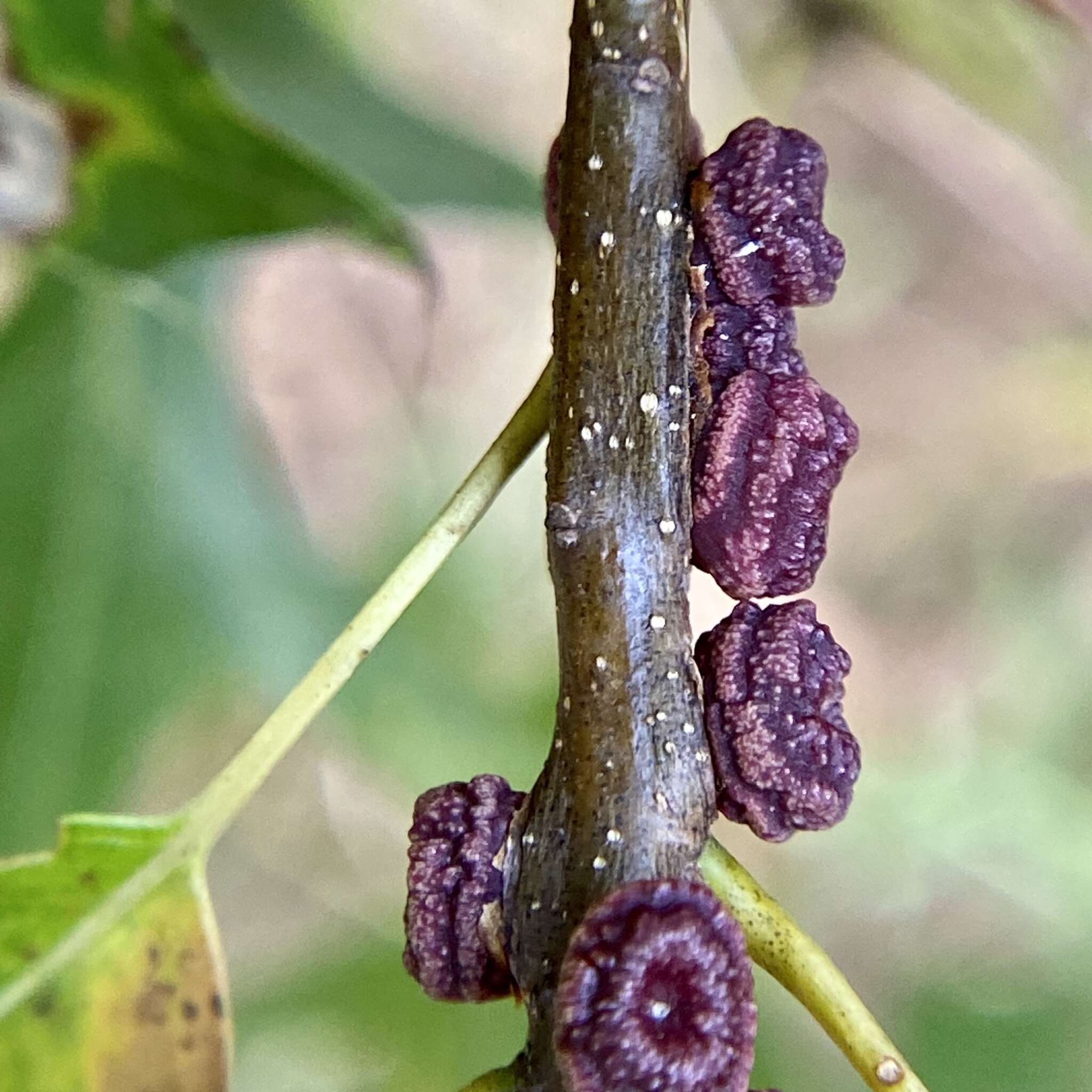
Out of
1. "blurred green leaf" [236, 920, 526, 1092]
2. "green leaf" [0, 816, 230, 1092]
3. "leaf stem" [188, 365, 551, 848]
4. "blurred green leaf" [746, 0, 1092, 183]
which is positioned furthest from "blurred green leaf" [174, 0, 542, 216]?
"blurred green leaf" [236, 920, 526, 1092]

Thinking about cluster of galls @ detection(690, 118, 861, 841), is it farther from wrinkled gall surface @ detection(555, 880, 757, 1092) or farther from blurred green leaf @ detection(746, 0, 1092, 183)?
blurred green leaf @ detection(746, 0, 1092, 183)

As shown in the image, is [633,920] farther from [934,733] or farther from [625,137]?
[934,733]

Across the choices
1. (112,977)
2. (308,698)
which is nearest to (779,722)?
(308,698)

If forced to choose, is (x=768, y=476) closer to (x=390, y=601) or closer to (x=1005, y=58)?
(x=390, y=601)

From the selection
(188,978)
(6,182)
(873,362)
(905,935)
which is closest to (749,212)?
(188,978)

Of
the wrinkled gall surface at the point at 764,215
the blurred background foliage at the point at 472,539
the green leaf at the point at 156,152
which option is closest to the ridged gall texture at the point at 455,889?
the wrinkled gall surface at the point at 764,215

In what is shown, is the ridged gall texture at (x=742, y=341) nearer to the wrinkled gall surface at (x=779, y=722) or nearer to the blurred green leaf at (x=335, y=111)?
the wrinkled gall surface at (x=779, y=722)
